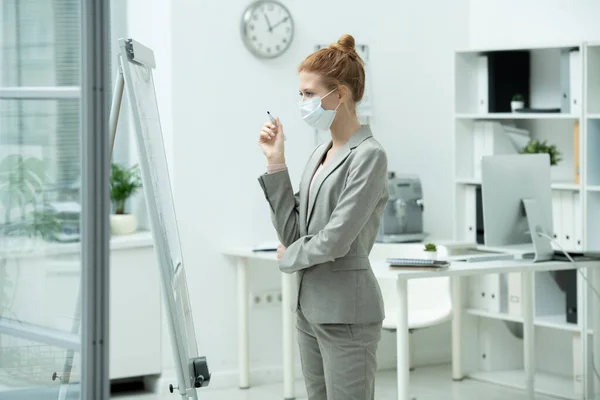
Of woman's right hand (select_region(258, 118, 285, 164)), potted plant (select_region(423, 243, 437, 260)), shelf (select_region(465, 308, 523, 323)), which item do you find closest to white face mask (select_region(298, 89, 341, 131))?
woman's right hand (select_region(258, 118, 285, 164))

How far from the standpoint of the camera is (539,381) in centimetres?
504

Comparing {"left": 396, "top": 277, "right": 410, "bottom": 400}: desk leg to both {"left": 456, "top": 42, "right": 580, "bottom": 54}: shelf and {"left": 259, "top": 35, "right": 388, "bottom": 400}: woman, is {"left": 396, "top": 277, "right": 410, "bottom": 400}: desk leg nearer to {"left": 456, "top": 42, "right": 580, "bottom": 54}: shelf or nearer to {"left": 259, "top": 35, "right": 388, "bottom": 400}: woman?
{"left": 259, "top": 35, "right": 388, "bottom": 400}: woman

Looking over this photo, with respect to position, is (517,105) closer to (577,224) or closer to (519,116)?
(519,116)

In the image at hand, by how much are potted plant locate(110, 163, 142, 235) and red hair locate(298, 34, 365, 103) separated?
2.21 metres

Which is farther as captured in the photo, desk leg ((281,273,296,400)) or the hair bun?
desk leg ((281,273,296,400))

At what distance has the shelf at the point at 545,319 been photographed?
4.72 meters

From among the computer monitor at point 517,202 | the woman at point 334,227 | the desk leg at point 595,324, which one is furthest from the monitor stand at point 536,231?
the woman at point 334,227

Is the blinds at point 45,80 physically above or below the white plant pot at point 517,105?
below

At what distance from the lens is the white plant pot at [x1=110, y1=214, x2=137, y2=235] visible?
4.89 m

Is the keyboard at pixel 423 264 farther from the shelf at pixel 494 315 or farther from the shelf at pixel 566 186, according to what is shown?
the shelf at pixel 494 315

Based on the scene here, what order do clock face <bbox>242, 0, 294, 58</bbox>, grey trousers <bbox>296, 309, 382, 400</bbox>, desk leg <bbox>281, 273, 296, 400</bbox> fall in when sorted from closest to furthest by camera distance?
grey trousers <bbox>296, 309, 382, 400</bbox> < desk leg <bbox>281, 273, 296, 400</bbox> < clock face <bbox>242, 0, 294, 58</bbox>

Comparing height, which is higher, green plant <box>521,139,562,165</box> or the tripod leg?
the tripod leg

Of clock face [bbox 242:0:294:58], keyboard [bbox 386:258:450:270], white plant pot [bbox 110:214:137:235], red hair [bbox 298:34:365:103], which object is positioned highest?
clock face [bbox 242:0:294:58]

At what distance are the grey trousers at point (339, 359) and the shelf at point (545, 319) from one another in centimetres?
213
